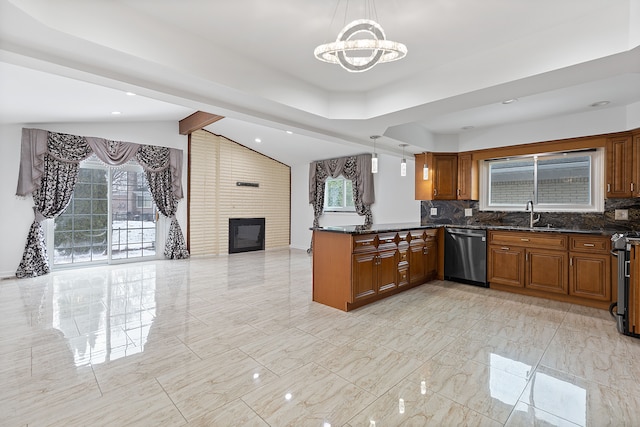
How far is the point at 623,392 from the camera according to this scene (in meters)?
2.10

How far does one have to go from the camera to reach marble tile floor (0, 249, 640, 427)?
1889mm

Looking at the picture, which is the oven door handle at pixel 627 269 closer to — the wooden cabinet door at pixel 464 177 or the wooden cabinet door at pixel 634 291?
the wooden cabinet door at pixel 634 291

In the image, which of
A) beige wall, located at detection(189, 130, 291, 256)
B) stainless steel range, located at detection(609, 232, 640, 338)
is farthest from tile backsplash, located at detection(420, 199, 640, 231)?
beige wall, located at detection(189, 130, 291, 256)

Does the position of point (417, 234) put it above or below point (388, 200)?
below

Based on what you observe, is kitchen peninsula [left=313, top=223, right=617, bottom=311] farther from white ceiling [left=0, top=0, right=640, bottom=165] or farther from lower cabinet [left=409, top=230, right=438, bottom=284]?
white ceiling [left=0, top=0, right=640, bottom=165]

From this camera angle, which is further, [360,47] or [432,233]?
[432,233]

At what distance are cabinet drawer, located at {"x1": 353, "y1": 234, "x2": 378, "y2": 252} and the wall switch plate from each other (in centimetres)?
338

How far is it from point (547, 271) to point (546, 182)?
1593 millimetres

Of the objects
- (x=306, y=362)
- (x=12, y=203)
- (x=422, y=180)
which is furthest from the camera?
(x=422, y=180)

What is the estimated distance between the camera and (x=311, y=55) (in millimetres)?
2854

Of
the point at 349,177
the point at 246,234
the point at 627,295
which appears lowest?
the point at 627,295

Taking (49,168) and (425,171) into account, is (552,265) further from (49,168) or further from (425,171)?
(49,168)

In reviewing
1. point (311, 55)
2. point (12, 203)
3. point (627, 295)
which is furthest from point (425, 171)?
point (12, 203)

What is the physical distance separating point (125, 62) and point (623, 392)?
13.9 ft
